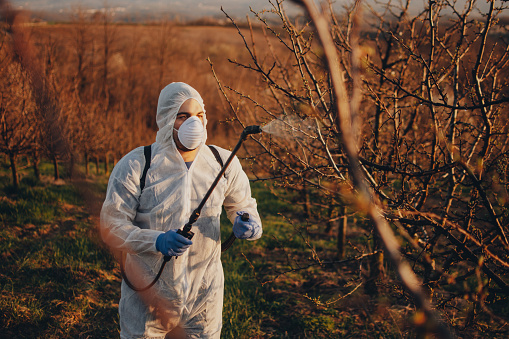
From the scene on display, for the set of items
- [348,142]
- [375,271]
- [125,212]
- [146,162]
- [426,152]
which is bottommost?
[375,271]

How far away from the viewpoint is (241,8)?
262cm

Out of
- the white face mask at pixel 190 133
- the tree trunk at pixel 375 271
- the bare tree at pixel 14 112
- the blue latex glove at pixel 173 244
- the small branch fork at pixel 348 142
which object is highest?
the small branch fork at pixel 348 142

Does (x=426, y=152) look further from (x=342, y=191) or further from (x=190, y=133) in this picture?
(x=190, y=133)

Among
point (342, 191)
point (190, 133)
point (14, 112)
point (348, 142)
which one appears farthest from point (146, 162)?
point (14, 112)

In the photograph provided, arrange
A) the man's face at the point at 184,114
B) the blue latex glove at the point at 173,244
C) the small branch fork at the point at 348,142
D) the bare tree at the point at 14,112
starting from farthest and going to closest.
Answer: the bare tree at the point at 14,112 → the man's face at the point at 184,114 → the blue latex glove at the point at 173,244 → the small branch fork at the point at 348,142

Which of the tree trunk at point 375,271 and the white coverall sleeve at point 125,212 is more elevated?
the white coverall sleeve at point 125,212

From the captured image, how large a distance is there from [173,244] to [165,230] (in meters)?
0.28

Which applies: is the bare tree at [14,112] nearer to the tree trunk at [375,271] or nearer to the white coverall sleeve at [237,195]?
the white coverall sleeve at [237,195]

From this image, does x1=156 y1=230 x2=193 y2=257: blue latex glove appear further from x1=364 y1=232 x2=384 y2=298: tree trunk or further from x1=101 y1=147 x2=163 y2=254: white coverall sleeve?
x1=364 y1=232 x2=384 y2=298: tree trunk

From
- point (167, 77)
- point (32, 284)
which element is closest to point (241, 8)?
point (32, 284)

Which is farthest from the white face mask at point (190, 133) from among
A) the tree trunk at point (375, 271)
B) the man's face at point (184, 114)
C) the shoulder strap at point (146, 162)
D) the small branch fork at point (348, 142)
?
the tree trunk at point (375, 271)

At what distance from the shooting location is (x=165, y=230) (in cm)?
232

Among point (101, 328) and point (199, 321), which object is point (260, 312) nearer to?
point (101, 328)

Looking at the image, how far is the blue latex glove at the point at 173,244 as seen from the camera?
2.06m
